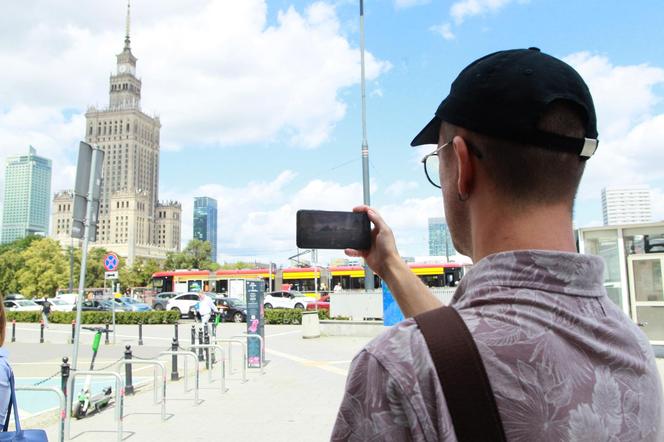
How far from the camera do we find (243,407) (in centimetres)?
867

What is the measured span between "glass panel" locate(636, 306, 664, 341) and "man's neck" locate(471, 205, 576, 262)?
40.6 feet

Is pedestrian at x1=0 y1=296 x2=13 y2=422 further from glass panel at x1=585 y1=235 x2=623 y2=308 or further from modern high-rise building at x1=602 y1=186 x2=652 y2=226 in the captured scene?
modern high-rise building at x1=602 y1=186 x2=652 y2=226

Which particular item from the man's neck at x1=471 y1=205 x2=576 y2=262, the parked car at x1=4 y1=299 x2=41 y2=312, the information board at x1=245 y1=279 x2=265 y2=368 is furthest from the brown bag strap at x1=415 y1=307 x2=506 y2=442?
the parked car at x1=4 y1=299 x2=41 y2=312

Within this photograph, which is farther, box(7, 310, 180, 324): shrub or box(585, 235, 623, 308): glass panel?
box(7, 310, 180, 324): shrub

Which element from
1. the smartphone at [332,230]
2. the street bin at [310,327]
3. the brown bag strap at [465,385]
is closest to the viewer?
the brown bag strap at [465,385]

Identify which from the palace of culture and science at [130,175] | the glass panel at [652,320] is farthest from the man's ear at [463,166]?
the palace of culture and science at [130,175]

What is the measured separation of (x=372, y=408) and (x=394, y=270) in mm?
905

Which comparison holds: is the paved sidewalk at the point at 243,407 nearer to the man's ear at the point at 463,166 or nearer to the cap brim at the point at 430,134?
the cap brim at the point at 430,134

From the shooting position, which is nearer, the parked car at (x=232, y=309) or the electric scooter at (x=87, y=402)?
the electric scooter at (x=87, y=402)

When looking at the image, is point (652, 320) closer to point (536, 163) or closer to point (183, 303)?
A: point (536, 163)

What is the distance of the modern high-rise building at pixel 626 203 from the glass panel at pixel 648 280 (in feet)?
107

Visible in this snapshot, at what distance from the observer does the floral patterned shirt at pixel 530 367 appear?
90cm

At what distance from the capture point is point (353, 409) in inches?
36.9

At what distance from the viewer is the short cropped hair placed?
111 centimetres
